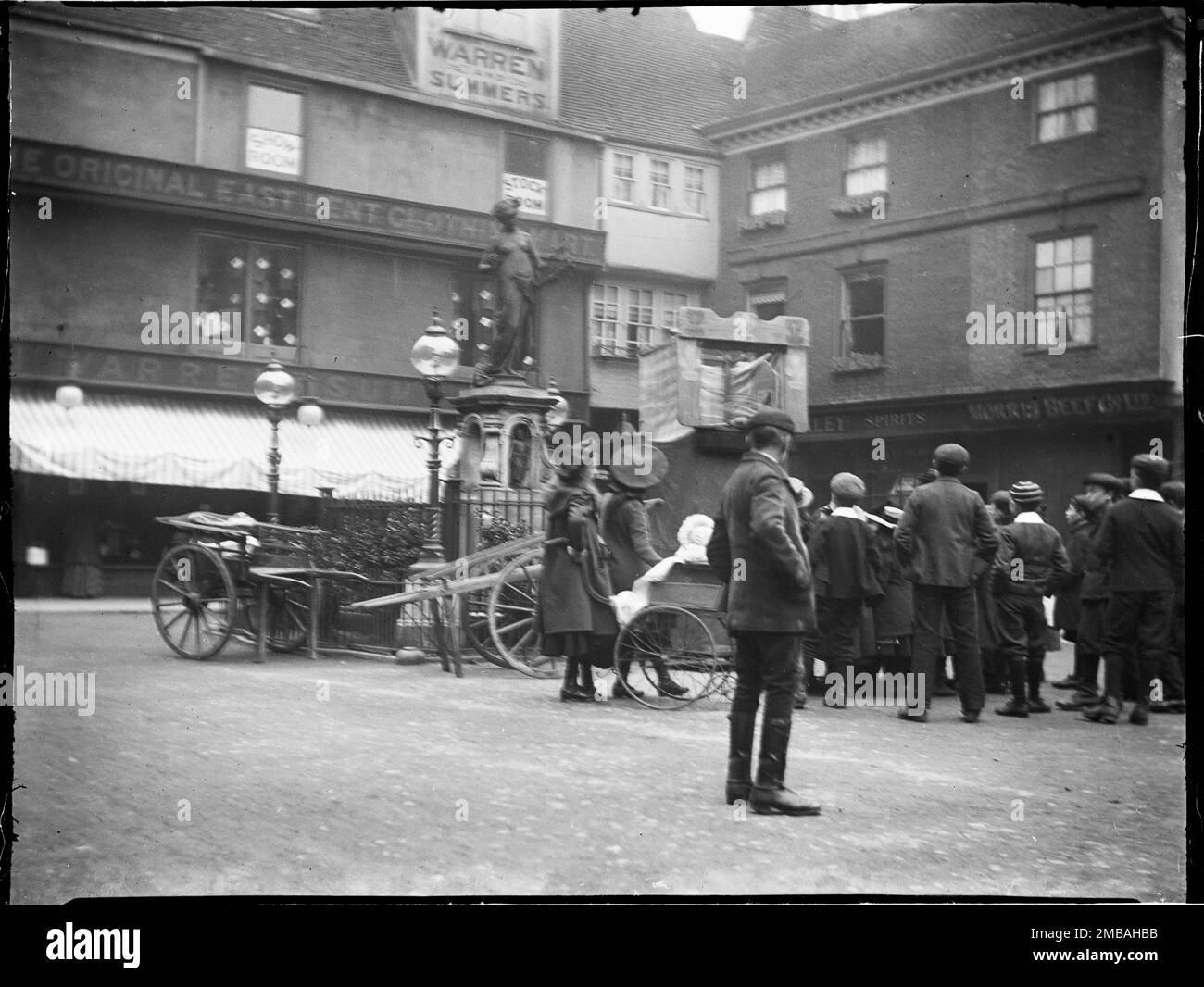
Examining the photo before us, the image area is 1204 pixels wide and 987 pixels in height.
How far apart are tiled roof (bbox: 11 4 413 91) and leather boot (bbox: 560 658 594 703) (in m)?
4.00

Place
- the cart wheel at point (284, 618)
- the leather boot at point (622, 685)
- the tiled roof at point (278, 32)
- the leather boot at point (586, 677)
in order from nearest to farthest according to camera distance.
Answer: the tiled roof at point (278, 32) → the leather boot at point (622, 685) → the leather boot at point (586, 677) → the cart wheel at point (284, 618)

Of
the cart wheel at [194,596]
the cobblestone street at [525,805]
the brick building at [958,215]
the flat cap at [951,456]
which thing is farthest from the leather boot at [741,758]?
the cart wheel at [194,596]

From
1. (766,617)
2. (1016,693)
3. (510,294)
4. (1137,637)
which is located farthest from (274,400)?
(1137,637)

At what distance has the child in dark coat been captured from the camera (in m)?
8.45

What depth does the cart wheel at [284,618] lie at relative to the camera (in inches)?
372

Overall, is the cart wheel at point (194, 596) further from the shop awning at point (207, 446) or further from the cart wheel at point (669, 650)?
the cart wheel at point (669, 650)

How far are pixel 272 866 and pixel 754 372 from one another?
6124 mm

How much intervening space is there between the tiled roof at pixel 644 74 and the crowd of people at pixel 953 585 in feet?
8.01

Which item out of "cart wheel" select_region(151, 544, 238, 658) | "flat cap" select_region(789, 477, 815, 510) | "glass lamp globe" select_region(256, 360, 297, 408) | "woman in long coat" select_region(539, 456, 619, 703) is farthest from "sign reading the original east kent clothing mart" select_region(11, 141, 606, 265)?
"cart wheel" select_region(151, 544, 238, 658)

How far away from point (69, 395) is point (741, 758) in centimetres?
436

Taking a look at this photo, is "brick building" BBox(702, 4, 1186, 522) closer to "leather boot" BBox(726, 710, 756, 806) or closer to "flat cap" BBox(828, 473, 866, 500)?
"flat cap" BBox(828, 473, 866, 500)

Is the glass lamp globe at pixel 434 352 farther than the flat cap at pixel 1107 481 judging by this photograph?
Yes

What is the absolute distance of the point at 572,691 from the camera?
8.05 m
